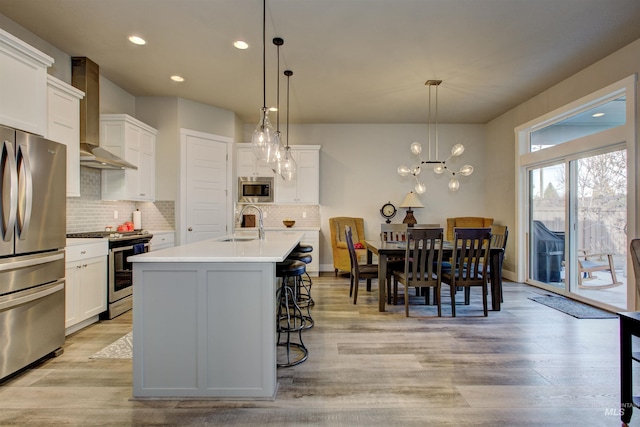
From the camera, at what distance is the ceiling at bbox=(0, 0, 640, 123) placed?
2.72 meters

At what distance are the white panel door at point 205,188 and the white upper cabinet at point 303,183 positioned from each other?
108cm

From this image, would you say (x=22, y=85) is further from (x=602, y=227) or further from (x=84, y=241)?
(x=602, y=227)

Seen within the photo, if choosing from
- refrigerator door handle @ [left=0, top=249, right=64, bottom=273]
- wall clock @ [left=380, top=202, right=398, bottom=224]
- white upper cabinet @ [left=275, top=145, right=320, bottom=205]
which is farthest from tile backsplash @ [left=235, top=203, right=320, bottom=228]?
refrigerator door handle @ [left=0, top=249, right=64, bottom=273]

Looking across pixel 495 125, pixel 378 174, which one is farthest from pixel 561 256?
pixel 378 174

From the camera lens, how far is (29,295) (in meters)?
2.21

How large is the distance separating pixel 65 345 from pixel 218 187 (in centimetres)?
301

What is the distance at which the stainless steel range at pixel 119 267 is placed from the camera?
3.37 meters

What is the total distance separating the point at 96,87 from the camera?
371 centimetres

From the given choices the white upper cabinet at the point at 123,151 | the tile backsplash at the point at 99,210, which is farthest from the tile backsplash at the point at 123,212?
the white upper cabinet at the point at 123,151

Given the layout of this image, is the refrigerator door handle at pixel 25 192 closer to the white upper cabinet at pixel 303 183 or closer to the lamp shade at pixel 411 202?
the white upper cabinet at pixel 303 183

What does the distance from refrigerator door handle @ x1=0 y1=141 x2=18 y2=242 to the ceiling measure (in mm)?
1500

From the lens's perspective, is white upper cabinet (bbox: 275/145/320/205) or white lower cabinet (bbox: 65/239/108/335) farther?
white upper cabinet (bbox: 275/145/320/205)

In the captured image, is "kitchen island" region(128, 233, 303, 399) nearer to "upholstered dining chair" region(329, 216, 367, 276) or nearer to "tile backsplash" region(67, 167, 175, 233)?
"tile backsplash" region(67, 167, 175, 233)

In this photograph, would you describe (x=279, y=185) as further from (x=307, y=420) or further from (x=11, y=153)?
(x=307, y=420)
